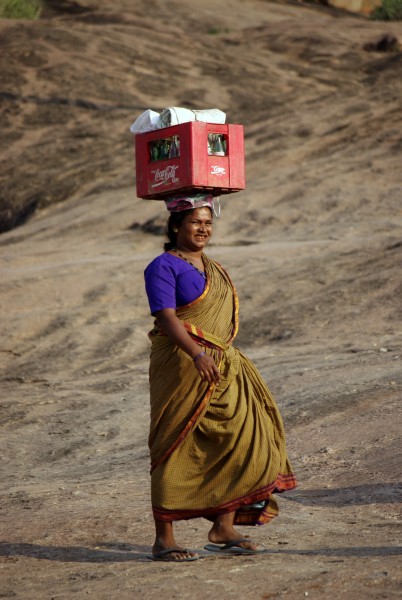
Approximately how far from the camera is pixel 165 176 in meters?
4.38

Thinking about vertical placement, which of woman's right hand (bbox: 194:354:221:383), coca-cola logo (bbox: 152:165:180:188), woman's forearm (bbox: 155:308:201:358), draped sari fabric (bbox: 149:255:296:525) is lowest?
draped sari fabric (bbox: 149:255:296:525)

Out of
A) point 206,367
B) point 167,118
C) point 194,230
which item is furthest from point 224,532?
point 167,118

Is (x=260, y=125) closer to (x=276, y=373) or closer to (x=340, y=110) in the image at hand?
(x=340, y=110)

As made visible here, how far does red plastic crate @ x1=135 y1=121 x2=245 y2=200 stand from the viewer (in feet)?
14.1

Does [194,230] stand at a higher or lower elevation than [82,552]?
higher

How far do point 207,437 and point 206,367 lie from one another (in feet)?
0.99

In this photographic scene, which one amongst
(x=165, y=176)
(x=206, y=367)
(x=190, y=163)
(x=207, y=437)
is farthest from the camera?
(x=165, y=176)

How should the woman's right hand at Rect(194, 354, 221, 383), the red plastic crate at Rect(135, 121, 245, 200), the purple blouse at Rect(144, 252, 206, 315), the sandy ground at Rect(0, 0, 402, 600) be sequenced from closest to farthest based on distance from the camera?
1. the woman's right hand at Rect(194, 354, 221, 383)
2. the purple blouse at Rect(144, 252, 206, 315)
3. the red plastic crate at Rect(135, 121, 245, 200)
4. the sandy ground at Rect(0, 0, 402, 600)

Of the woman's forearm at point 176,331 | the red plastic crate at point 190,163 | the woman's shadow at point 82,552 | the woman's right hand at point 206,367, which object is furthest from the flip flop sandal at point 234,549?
the red plastic crate at point 190,163

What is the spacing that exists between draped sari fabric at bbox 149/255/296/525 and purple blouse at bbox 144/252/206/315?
4cm

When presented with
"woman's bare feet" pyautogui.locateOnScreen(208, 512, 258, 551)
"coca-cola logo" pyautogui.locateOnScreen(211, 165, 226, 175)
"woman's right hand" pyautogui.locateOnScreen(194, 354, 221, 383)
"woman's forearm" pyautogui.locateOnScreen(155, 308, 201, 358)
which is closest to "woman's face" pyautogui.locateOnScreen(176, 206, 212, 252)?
"coca-cola logo" pyautogui.locateOnScreen(211, 165, 226, 175)

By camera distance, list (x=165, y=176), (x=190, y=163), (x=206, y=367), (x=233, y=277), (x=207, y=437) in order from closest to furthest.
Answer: (x=206, y=367)
(x=207, y=437)
(x=190, y=163)
(x=165, y=176)
(x=233, y=277)

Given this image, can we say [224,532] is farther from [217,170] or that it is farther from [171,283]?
[217,170]

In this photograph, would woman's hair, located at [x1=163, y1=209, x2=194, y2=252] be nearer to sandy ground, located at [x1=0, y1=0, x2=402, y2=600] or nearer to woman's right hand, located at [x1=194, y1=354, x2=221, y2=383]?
woman's right hand, located at [x1=194, y1=354, x2=221, y2=383]
